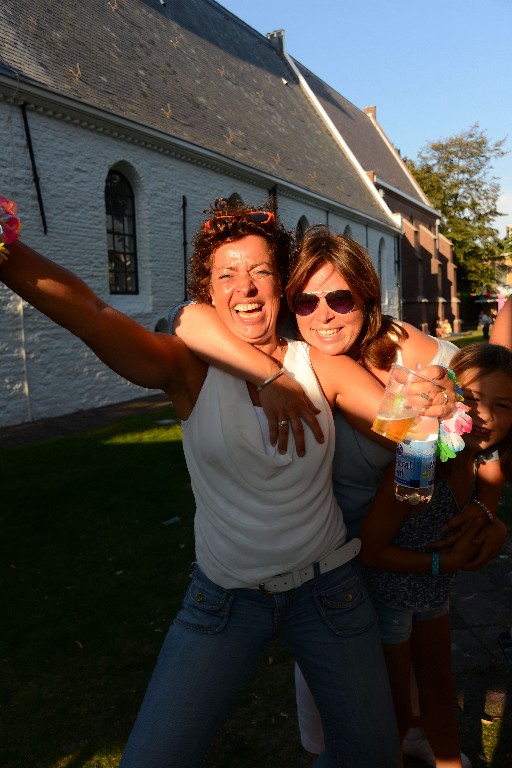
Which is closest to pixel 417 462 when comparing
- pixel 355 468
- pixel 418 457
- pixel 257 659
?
pixel 418 457

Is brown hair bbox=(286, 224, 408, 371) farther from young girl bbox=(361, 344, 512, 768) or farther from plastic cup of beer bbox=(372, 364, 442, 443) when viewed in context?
plastic cup of beer bbox=(372, 364, 442, 443)

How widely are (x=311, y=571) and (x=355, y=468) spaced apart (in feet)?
1.20

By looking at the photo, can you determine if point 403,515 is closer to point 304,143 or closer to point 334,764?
point 334,764

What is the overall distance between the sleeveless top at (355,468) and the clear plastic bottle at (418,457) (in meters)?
0.26

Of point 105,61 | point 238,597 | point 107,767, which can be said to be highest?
point 105,61

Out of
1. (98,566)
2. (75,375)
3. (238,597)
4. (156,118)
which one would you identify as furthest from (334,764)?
(156,118)

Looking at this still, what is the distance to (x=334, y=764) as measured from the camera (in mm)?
2021

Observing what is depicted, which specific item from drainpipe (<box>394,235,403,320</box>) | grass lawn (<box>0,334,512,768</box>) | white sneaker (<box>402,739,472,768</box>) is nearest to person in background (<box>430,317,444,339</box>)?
drainpipe (<box>394,235,403,320</box>)

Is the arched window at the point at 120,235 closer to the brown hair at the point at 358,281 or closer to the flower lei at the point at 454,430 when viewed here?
the brown hair at the point at 358,281

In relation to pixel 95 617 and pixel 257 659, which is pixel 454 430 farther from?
pixel 95 617

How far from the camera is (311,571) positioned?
1978mm

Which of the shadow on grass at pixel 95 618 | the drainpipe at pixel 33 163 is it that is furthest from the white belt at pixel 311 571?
the drainpipe at pixel 33 163

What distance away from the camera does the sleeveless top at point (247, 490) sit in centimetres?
188

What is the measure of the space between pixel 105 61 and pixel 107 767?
16653mm
